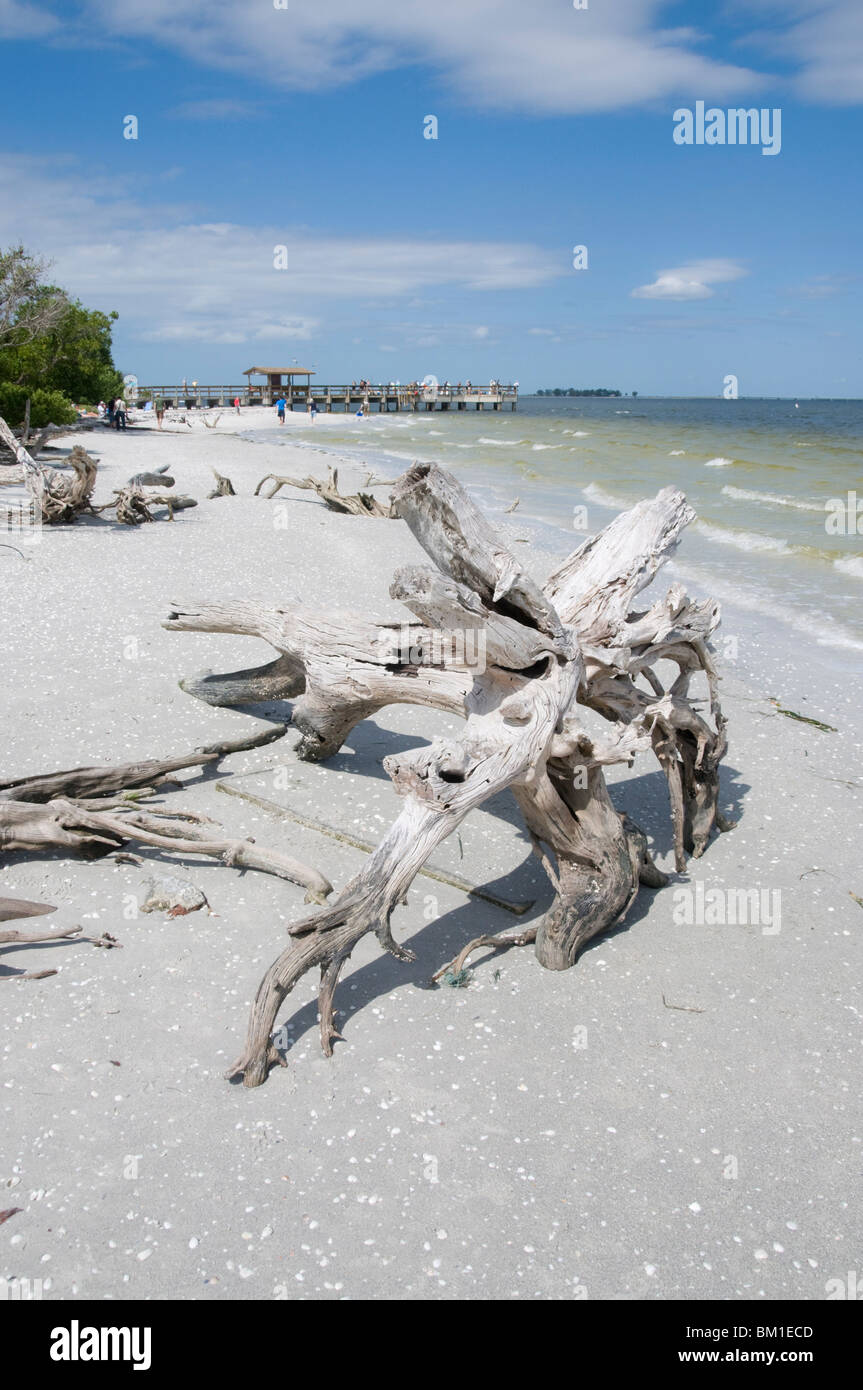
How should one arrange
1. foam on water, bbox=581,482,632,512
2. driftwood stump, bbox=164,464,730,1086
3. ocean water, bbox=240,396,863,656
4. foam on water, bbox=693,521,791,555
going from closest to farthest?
1. driftwood stump, bbox=164,464,730,1086
2. ocean water, bbox=240,396,863,656
3. foam on water, bbox=693,521,791,555
4. foam on water, bbox=581,482,632,512

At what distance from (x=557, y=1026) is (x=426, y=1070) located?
65 cm

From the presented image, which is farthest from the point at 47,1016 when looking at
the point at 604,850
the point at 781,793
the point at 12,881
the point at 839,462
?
the point at 839,462

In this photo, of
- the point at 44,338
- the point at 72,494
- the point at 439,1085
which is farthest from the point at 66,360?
the point at 439,1085

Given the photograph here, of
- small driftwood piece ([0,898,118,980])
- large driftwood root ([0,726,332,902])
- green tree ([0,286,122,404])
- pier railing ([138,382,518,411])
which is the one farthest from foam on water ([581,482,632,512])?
pier railing ([138,382,518,411])

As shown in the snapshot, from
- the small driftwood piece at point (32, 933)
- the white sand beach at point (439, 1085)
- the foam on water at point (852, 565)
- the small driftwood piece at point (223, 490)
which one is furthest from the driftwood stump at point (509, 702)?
the small driftwood piece at point (223, 490)

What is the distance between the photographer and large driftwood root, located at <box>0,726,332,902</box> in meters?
4.91

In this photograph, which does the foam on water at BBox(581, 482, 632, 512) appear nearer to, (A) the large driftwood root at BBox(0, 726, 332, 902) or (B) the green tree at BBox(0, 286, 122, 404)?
(B) the green tree at BBox(0, 286, 122, 404)

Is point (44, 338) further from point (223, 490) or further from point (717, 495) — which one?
point (717, 495)

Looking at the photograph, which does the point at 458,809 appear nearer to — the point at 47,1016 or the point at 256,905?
the point at 256,905

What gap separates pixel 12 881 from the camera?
480cm

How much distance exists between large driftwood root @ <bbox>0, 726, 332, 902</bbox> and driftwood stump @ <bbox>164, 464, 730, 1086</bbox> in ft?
3.53

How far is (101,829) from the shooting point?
502cm

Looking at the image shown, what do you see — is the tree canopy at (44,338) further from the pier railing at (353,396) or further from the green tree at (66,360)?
the pier railing at (353,396)

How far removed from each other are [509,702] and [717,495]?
2233 cm
